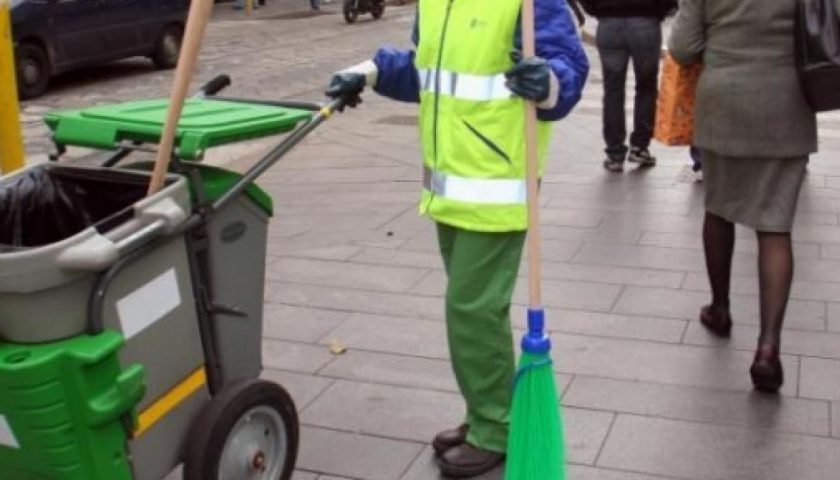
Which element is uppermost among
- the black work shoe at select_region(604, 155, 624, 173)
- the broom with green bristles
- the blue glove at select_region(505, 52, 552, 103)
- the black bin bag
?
the blue glove at select_region(505, 52, 552, 103)

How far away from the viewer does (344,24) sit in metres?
19.5

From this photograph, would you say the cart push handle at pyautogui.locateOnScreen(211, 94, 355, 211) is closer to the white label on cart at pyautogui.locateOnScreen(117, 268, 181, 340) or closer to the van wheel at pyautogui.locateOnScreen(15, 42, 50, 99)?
the white label on cart at pyautogui.locateOnScreen(117, 268, 181, 340)

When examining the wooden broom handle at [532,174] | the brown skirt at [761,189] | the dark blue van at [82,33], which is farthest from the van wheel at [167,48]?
the wooden broom handle at [532,174]

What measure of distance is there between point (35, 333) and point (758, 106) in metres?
2.55

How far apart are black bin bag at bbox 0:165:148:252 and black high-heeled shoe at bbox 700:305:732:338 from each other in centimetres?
250

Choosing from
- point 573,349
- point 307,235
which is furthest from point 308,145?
point 573,349

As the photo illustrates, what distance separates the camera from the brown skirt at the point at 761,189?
392 cm

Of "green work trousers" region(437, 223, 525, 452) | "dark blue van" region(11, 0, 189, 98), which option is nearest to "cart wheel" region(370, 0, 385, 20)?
"dark blue van" region(11, 0, 189, 98)

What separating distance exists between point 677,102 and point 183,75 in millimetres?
2404

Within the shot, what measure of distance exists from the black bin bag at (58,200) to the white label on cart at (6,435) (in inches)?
20.1

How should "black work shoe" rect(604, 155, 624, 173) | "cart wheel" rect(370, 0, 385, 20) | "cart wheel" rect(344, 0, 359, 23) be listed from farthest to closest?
"cart wheel" rect(370, 0, 385, 20) → "cart wheel" rect(344, 0, 359, 23) → "black work shoe" rect(604, 155, 624, 173)

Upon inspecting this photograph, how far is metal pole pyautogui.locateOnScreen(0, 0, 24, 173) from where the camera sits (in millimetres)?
5059

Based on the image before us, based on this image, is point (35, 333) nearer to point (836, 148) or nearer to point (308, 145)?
point (308, 145)

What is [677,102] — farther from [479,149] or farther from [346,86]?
[346,86]
